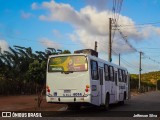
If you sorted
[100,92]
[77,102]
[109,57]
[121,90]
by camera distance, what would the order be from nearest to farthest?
[77,102] < [100,92] < [121,90] < [109,57]

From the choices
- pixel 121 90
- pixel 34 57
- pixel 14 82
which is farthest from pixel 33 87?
pixel 121 90

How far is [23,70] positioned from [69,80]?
35508 millimetres

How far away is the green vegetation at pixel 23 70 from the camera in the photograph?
47.4m

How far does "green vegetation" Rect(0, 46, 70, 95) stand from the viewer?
156 ft

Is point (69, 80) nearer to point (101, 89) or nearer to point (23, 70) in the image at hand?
point (101, 89)

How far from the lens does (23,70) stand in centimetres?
5631

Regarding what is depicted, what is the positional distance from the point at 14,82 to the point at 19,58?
11362mm

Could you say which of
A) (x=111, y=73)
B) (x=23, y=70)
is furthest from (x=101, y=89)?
(x=23, y=70)

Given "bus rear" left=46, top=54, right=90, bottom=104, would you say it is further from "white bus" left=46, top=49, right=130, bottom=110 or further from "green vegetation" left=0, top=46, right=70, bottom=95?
"green vegetation" left=0, top=46, right=70, bottom=95

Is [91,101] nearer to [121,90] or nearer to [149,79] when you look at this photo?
[121,90]

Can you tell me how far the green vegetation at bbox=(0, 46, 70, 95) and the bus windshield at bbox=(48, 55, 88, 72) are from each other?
23.1 meters

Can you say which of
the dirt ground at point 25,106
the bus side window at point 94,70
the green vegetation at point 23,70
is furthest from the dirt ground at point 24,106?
the green vegetation at point 23,70

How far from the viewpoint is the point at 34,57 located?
196ft

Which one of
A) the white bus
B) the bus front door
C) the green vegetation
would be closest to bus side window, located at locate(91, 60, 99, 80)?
the white bus
